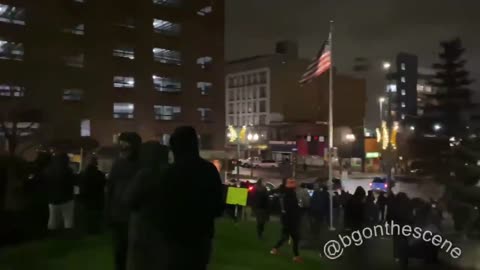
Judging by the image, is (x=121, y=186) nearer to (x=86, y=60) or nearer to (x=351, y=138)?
(x=86, y=60)

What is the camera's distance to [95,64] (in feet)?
32.2

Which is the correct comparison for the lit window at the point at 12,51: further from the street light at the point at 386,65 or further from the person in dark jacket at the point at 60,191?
the street light at the point at 386,65

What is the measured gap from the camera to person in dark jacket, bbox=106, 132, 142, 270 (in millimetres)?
3928

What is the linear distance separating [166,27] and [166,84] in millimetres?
A: 3502

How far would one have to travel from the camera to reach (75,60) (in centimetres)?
904

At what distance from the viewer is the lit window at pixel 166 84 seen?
21.6m

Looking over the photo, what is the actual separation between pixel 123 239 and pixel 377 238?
4.01 metres

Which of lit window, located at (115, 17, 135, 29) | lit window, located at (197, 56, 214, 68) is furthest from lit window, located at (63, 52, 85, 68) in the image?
lit window, located at (197, 56, 214, 68)

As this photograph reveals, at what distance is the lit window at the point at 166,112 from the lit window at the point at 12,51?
11.6 metres

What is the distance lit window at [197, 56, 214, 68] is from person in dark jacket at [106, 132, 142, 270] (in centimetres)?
2105

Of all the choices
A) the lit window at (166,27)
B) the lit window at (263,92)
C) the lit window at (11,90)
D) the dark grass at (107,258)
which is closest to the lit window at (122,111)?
the lit window at (166,27)

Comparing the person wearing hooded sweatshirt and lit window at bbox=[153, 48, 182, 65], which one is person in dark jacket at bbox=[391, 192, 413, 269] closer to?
the person wearing hooded sweatshirt

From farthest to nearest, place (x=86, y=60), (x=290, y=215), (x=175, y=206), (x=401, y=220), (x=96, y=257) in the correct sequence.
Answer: (x=86, y=60) < (x=290, y=215) < (x=401, y=220) < (x=96, y=257) < (x=175, y=206)

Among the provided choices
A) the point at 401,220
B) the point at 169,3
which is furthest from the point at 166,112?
the point at 401,220
